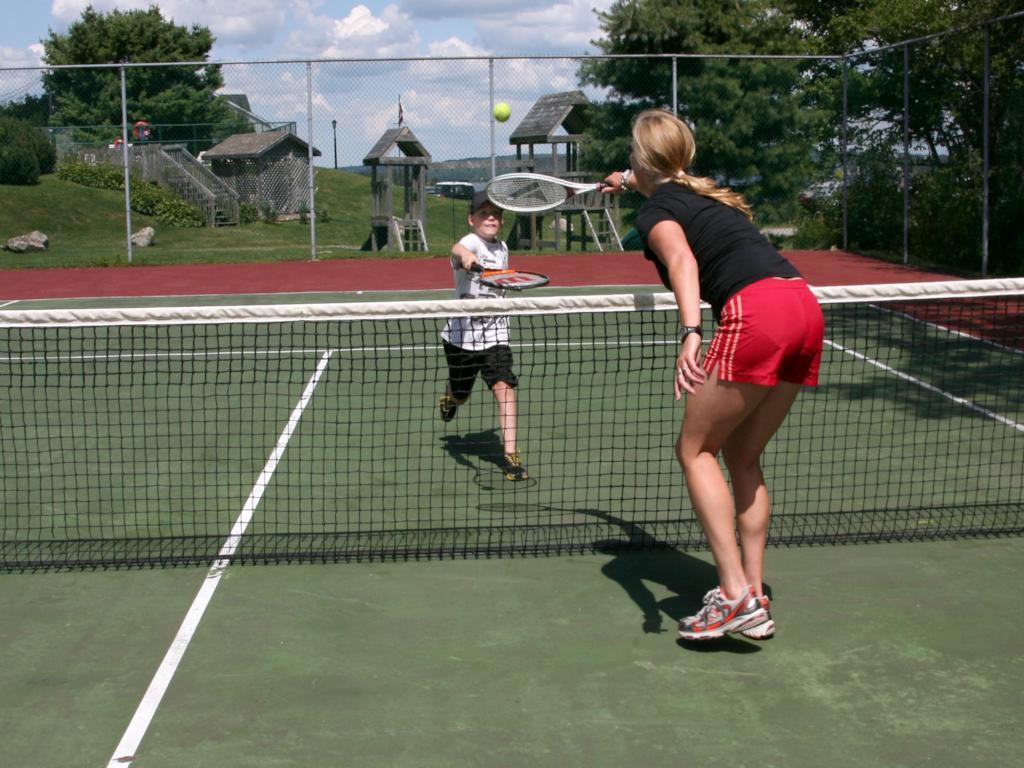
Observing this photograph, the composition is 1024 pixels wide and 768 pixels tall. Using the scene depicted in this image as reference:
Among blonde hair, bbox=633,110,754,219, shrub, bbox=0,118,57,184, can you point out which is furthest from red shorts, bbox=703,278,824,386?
shrub, bbox=0,118,57,184

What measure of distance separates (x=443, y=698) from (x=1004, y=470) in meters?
4.24

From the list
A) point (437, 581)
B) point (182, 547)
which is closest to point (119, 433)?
point (182, 547)

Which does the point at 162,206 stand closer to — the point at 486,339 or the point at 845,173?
the point at 845,173

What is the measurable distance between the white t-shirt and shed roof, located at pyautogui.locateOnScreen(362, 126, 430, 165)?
1580 cm

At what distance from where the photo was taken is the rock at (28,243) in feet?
Answer: 83.6

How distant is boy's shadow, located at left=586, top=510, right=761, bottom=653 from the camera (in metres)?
4.60

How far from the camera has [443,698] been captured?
13.6 ft

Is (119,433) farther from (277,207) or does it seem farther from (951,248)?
(277,207)

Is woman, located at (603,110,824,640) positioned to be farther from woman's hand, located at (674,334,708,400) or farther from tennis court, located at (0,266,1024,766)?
tennis court, located at (0,266,1024,766)

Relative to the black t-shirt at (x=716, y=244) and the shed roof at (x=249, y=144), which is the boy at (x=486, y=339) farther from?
the shed roof at (x=249, y=144)

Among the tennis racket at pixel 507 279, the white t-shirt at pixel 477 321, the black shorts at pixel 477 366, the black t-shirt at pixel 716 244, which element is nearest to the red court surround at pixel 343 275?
the black shorts at pixel 477 366

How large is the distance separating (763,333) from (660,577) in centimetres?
146

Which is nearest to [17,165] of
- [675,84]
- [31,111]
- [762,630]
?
[31,111]

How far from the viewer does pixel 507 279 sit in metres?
6.60
